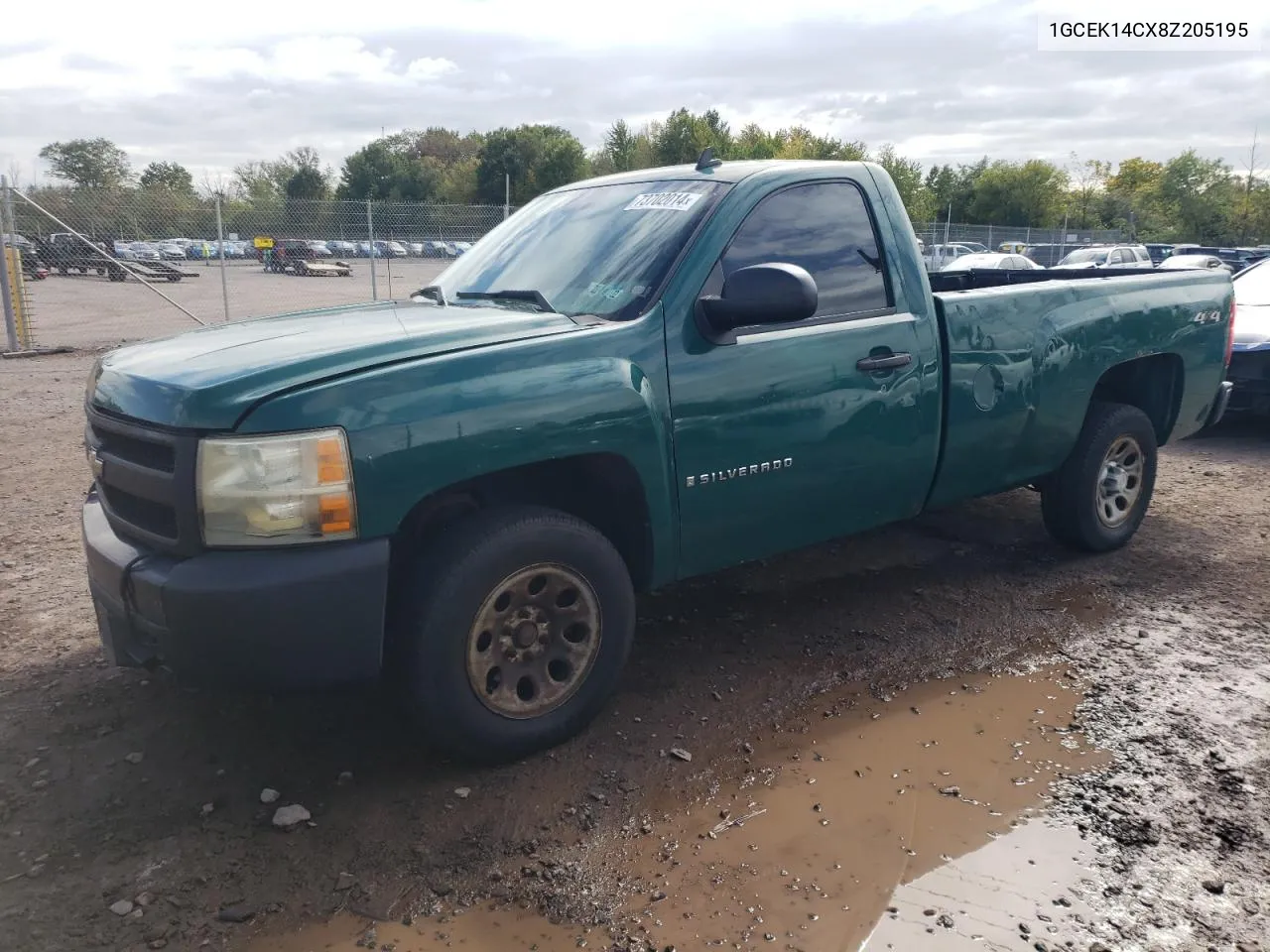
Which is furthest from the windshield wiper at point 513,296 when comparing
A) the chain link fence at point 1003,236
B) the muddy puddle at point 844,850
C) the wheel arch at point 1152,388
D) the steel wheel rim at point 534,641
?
the chain link fence at point 1003,236

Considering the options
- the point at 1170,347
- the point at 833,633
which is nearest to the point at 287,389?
the point at 833,633

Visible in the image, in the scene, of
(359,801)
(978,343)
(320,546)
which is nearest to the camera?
(320,546)

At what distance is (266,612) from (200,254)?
22488mm

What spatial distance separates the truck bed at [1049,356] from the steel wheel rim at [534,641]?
6.02 ft

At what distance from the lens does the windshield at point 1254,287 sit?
922 cm

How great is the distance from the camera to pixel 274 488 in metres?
2.69

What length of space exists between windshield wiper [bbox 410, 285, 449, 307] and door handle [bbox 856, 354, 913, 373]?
1642mm

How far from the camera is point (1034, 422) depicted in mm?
4598

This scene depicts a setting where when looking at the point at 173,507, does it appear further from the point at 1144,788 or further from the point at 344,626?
the point at 1144,788

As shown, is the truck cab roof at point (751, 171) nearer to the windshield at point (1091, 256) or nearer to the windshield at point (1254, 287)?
the windshield at point (1254, 287)

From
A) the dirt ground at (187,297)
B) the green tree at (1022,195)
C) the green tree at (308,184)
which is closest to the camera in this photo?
the dirt ground at (187,297)

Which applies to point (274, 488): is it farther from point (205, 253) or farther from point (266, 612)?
point (205, 253)

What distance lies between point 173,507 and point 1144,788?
301 cm

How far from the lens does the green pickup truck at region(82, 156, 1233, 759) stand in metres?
2.73
